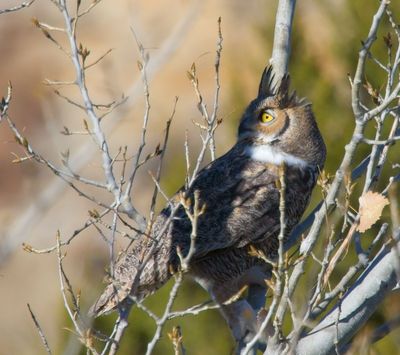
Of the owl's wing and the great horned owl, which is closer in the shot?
the great horned owl

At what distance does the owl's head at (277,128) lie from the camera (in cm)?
465

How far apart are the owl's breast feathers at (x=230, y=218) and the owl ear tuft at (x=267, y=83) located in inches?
12.0

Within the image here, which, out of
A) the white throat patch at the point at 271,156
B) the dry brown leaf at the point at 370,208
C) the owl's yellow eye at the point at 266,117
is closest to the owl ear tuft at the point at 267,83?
the owl's yellow eye at the point at 266,117

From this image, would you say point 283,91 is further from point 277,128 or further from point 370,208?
point 370,208

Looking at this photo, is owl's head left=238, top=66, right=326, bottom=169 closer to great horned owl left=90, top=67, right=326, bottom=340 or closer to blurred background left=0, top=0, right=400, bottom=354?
great horned owl left=90, top=67, right=326, bottom=340

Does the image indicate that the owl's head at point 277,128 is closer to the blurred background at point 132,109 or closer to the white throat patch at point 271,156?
the white throat patch at point 271,156

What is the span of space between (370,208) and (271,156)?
5.02 ft

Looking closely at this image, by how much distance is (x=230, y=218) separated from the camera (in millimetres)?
4391

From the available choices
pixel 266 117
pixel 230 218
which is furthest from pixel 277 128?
pixel 230 218

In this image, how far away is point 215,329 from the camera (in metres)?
7.78

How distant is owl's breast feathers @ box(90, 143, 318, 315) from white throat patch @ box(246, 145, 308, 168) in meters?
0.03

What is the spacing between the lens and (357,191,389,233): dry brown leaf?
10.2 feet

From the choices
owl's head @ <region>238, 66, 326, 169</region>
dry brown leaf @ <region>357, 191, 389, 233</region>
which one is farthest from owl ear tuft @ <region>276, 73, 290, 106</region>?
dry brown leaf @ <region>357, 191, 389, 233</region>

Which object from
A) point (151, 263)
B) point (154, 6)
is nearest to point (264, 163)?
point (151, 263)
